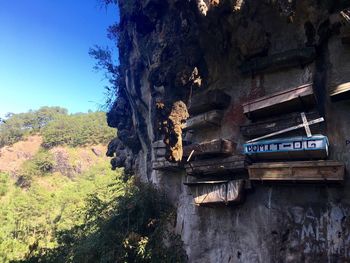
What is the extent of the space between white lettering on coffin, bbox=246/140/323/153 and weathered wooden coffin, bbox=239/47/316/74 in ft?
5.33

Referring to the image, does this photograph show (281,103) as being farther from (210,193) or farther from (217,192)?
(210,193)

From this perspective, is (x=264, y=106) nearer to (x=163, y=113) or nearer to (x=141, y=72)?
(x=163, y=113)

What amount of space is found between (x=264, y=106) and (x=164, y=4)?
4.76 meters

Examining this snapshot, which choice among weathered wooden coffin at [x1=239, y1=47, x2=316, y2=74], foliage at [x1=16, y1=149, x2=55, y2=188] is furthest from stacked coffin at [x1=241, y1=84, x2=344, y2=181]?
foliage at [x1=16, y1=149, x2=55, y2=188]

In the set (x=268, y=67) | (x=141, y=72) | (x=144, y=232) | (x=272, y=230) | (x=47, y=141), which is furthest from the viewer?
(x=47, y=141)

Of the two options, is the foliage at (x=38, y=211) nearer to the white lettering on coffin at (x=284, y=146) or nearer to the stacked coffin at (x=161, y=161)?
the stacked coffin at (x=161, y=161)

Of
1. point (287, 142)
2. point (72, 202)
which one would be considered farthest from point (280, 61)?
point (72, 202)

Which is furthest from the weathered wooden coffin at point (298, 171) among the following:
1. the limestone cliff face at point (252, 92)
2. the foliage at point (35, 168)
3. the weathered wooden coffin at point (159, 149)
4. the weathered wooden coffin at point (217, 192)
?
the foliage at point (35, 168)

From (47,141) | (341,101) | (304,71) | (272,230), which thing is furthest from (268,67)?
(47,141)

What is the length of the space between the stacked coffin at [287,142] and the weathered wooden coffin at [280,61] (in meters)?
0.72

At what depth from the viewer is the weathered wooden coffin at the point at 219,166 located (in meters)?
7.00

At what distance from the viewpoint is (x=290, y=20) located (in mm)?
6641

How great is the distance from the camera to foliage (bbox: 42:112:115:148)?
200ft

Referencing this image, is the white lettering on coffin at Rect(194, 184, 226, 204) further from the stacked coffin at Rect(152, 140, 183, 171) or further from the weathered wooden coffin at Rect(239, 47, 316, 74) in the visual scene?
the weathered wooden coffin at Rect(239, 47, 316, 74)
